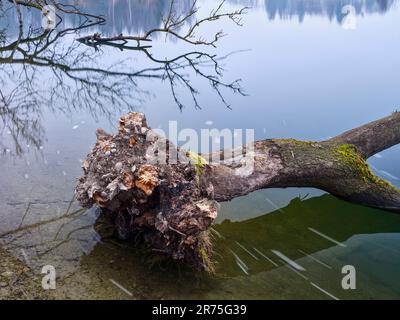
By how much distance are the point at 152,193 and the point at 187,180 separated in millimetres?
303

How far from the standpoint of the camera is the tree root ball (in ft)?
10.6

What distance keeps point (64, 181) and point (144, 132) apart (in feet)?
5.31

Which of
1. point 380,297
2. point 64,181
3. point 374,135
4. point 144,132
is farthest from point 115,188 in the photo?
point 374,135

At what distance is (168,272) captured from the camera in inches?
130

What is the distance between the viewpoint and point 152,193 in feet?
11.3

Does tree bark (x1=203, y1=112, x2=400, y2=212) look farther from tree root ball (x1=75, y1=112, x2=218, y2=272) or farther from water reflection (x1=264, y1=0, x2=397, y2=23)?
water reflection (x1=264, y1=0, x2=397, y2=23)

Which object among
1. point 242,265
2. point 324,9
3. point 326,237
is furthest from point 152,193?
point 324,9

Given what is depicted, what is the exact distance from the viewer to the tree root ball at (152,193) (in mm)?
3234

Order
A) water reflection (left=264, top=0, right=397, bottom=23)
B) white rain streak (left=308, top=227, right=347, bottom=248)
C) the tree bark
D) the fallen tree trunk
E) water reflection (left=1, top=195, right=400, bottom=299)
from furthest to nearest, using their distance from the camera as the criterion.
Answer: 1. water reflection (left=264, top=0, right=397, bottom=23)
2. white rain streak (left=308, top=227, right=347, bottom=248)
3. the tree bark
4. the fallen tree trunk
5. water reflection (left=1, top=195, right=400, bottom=299)

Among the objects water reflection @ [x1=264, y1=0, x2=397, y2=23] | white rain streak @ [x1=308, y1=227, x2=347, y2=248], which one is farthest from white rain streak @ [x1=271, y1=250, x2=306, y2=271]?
water reflection @ [x1=264, y1=0, x2=397, y2=23]

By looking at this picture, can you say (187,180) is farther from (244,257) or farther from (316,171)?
(316,171)

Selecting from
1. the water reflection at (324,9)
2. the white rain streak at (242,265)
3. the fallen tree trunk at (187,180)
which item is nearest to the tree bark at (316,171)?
the fallen tree trunk at (187,180)

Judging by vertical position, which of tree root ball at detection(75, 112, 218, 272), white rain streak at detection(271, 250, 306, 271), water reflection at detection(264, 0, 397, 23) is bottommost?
white rain streak at detection(271, 250, 306, 271)

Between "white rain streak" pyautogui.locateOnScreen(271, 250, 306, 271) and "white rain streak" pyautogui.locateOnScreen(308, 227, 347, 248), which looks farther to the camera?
"white rain streak" pyautogui.locateOnScreen(308, 227, 347, 248)
